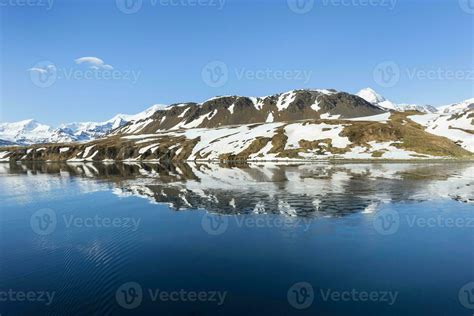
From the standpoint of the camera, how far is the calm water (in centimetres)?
1539

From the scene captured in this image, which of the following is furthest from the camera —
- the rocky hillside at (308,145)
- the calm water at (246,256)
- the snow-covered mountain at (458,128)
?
the snow-covered mountain at (458,128)

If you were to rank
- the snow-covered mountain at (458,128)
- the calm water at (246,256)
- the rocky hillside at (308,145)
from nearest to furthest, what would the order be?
the calm water at (246,256) < the rocky hillside at (308,145) < the snow-covered mountain at (458,128)

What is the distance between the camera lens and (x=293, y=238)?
24719mm

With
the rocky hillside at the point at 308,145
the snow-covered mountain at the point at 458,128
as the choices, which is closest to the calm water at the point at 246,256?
the rocky hillside at the point at 308,145

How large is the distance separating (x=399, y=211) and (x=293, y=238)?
13.9 metres

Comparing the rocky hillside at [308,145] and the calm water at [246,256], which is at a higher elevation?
the calm water at [246,256]

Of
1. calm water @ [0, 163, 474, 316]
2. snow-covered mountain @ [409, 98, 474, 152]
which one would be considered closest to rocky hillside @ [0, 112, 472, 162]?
snow-covered mountain @ [409, 98, 474, 152]

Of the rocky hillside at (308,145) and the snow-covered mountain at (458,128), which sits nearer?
the rocky hillside at (308,145)

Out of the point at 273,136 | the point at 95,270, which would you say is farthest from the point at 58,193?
the point at 273,136

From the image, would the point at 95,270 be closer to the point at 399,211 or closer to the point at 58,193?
the point at 399,211

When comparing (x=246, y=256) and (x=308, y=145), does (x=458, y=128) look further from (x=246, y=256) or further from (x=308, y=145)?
(x=246, y=256)

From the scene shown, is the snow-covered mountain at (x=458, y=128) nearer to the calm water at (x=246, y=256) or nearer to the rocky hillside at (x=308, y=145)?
the rocky hillside at (x=308, y=145)

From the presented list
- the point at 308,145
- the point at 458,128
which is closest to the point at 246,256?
the point at 308,145

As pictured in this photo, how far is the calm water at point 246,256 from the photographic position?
15.4 meters
